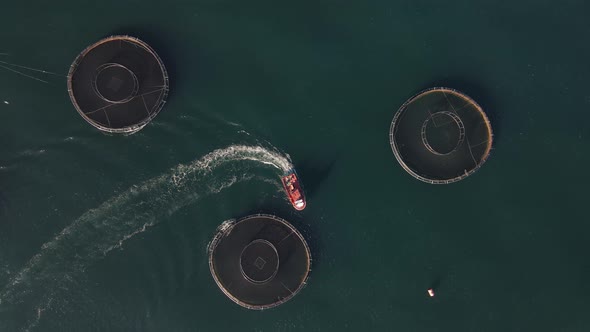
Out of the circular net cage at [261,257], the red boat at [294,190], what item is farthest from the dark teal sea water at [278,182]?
the circular net cage at [261,257]

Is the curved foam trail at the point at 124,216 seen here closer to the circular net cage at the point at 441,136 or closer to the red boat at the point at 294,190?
the red boat at the point at 294,190

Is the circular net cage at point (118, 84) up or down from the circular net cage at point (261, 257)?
up

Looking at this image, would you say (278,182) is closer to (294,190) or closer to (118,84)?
(294,190)

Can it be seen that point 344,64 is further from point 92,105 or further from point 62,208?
point 62,208

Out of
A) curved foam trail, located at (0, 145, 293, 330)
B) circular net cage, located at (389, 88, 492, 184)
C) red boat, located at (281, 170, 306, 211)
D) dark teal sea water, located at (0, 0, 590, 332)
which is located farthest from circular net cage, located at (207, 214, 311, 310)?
circular net cage, located at (389, 88, 492, 184)

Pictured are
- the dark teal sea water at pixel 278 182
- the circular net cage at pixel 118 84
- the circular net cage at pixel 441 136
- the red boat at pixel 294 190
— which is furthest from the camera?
the dark teal sea water at pixel 278 182

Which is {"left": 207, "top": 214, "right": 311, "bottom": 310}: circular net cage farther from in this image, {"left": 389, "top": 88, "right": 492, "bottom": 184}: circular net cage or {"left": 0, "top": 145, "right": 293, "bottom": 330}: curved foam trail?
{"left": 389, "top": 88, "right": 492, "bottom": 184}: circular net cage
